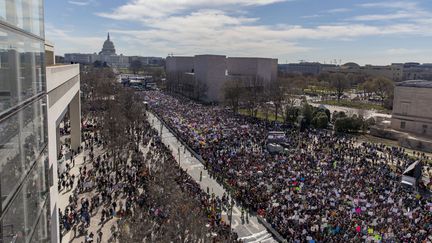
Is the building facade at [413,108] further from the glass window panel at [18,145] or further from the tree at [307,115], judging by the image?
the glass window panel at [18,145]

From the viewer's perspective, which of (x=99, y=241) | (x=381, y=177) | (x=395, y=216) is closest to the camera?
(x=99, y=241)

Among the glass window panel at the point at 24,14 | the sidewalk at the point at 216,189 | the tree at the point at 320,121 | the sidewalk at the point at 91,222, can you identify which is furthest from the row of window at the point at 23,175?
the tree at the point at 320,121

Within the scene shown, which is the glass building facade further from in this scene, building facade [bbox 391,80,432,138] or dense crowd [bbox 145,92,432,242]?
building facade [bbox 391,80,432,138]

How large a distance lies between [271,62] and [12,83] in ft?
260

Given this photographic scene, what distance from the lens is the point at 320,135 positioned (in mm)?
38750

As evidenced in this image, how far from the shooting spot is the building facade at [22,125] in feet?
14.3

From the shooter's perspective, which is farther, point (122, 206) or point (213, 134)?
point (213, 134)

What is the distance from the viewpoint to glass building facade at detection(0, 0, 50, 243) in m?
4.36

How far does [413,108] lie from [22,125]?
47917 millimetres

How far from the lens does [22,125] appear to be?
5.41m

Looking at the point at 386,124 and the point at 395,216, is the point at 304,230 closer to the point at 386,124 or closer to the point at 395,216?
the point at 395,216

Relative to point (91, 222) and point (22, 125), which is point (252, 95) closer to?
point (91, 222)

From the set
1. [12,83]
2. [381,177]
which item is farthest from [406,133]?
[12,83]

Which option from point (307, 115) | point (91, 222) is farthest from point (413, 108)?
point (91, 222)
